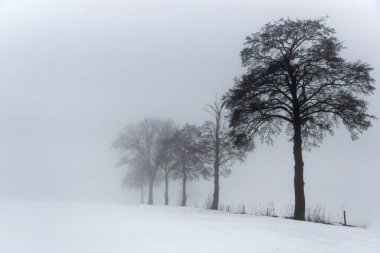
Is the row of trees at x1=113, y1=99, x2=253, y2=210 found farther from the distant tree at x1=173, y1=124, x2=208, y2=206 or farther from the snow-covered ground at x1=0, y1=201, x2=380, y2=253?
the snow-covered ground at x1=0, y1=201, x2=380, y2=253

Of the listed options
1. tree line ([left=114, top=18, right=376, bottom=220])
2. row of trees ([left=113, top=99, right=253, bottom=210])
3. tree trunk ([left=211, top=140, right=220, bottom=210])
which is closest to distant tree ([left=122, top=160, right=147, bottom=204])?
row of trees ([left=113, top=99, right=253, bottom=210])

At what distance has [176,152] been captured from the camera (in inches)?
1475

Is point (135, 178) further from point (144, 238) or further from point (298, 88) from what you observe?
point (144, 238)

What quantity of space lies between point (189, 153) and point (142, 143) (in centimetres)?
1381

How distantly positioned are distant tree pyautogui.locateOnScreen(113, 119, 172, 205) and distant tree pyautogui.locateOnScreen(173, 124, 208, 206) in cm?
905

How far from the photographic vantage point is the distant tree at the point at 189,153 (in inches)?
1373

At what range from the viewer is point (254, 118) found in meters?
20.5

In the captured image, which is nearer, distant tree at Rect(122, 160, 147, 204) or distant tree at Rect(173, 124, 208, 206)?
distant tree at Rect(173, 124, 208, 206)

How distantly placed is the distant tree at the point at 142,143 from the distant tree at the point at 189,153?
29.7 feet

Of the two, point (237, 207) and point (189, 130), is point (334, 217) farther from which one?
point (189, 130)

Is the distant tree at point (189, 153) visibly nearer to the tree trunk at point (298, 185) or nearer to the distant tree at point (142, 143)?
the distant tree at point (142, 143)

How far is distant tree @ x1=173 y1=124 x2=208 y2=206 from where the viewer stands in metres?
34.9

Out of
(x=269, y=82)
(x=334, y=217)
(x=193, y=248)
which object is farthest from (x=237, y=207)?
(x=193, y=248)

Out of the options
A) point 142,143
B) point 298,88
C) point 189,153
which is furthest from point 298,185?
point 142,143
